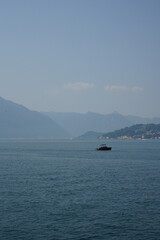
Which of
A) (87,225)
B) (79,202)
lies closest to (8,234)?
(87,225)

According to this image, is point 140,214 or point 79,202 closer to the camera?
point 140,214

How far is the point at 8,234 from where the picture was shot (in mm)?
44281

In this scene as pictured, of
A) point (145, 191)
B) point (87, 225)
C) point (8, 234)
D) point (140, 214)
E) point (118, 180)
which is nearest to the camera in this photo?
point (8, 234)

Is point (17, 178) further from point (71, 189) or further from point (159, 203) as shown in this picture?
point (159, 203)

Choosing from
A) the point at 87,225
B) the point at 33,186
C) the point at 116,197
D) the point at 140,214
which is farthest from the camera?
the point at 33,186

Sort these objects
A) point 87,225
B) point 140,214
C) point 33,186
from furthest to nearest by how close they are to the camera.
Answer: point 33,186
point 140,214
point 87,225

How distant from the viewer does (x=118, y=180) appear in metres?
87.9

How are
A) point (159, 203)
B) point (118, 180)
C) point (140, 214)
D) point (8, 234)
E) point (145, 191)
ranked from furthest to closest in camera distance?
point (118, 180), point (145, 191), point (159, 203), point (140, 214), point (8, 234)

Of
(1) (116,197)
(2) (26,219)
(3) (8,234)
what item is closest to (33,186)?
(1) (116,197)

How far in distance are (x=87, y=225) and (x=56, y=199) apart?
1584 cm

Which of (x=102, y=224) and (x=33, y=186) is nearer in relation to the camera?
(x=102, y=224)

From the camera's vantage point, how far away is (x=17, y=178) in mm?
90812

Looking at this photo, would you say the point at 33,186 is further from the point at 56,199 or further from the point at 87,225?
the point at 87,225

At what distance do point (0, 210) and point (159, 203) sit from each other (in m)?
26.9
